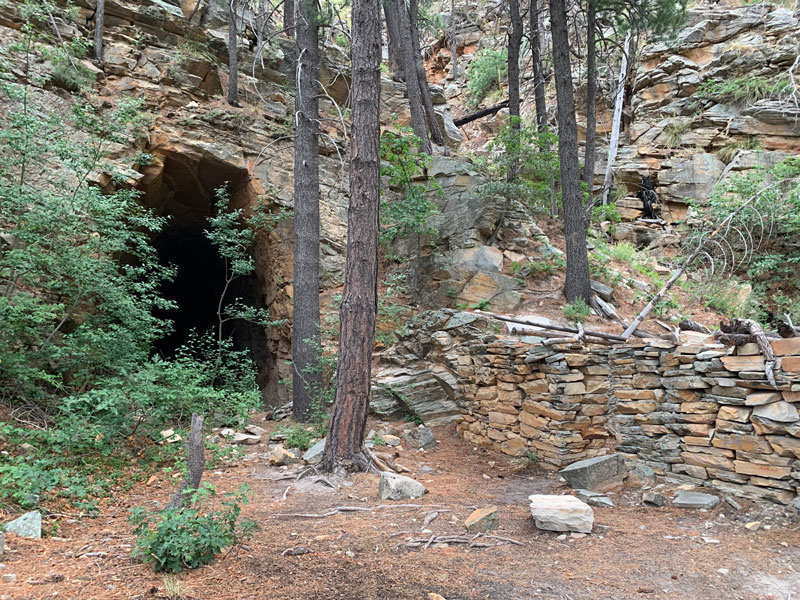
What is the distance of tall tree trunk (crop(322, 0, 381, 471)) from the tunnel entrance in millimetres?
2930

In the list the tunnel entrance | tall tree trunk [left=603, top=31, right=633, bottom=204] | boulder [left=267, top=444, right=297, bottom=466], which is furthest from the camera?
tall tree trunk [left=603, top=31, right=633, bottom=204]

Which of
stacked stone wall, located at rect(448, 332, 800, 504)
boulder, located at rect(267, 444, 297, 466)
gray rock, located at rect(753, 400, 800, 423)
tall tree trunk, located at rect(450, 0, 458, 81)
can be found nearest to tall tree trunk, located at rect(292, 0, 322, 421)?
boulder, located at rect(267, 444, 297, 466)

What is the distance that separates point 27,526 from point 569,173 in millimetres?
9452

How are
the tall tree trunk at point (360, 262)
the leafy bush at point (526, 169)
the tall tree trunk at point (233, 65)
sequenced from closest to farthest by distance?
the tall tree trunk at point (360, 262) → the leafy bush at point (526, 169) → the tall tree trunk at point (233, 65)

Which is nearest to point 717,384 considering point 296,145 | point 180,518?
point 180,518

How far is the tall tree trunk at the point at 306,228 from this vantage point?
27.5 ft

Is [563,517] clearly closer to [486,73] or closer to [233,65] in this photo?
[233,65]

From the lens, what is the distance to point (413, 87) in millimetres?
12555

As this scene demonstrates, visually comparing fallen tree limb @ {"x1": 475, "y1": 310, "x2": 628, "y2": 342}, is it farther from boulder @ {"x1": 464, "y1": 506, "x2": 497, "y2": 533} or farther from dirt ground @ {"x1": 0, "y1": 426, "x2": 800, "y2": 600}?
boulder @ {"x1": 464, "y1": 506, "x2": 497, "y2": 533}

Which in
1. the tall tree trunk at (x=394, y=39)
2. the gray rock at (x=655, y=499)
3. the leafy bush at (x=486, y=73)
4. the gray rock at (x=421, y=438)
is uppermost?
the leafy bush at (x=486, y=73)

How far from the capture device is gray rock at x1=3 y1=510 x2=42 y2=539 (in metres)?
3.38

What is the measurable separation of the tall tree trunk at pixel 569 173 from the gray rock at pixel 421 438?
3.89 metres

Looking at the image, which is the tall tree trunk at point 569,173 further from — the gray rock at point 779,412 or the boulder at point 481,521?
the boulder at point 481,521

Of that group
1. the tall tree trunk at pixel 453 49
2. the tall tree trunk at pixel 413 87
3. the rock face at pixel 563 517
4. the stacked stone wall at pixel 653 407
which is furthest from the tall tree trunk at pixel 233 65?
the tall tree trunk at pixel 453 49
